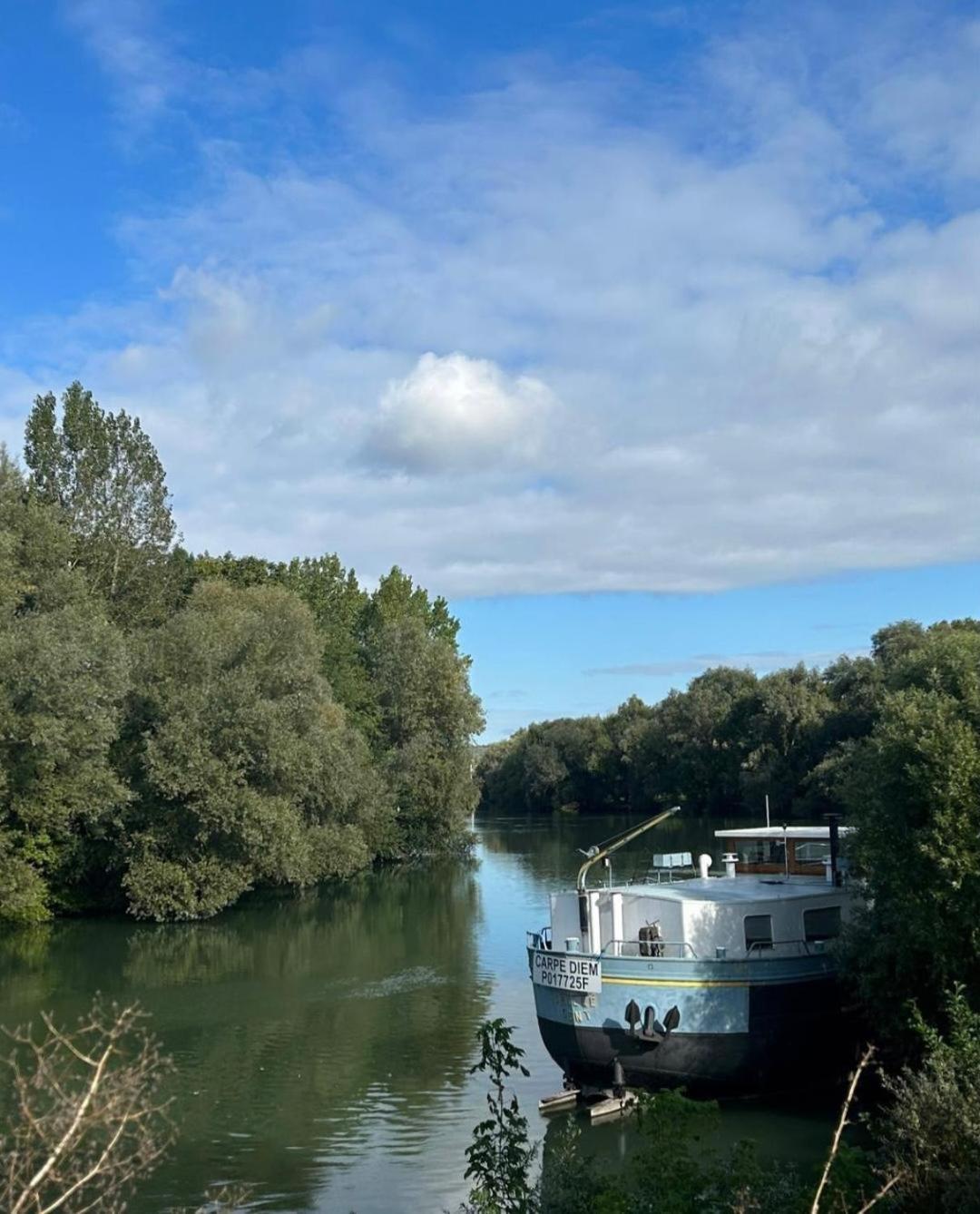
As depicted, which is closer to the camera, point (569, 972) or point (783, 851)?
point (569, 972)

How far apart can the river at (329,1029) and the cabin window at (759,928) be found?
2888 millimetres

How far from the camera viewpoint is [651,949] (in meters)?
20.6

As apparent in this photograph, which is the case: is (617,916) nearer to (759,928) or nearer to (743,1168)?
(759,928)

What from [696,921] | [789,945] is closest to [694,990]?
[696,921]

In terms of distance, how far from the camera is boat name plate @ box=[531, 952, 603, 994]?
20031mm

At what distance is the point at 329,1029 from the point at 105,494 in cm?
3810

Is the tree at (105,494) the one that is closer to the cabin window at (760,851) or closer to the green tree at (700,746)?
the cabin window at (760,851)

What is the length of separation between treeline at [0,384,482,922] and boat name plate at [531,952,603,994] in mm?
21682

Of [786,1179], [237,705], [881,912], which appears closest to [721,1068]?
[881,912]

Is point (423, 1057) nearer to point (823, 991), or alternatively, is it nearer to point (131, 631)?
point (823, 991)

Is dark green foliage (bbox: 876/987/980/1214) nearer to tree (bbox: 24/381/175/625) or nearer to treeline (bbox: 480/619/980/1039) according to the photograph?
treeline (bbox: 480/619/980/1039)

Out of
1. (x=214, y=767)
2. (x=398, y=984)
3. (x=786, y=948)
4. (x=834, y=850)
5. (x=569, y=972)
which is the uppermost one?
(x=214, y=767)

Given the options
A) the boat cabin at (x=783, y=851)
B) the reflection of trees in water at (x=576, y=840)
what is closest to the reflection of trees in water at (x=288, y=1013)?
the boat cabin at (x=783, y=851)

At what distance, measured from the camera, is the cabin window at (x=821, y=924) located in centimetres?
2256
